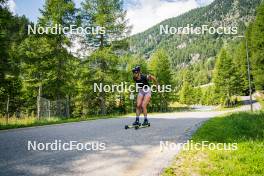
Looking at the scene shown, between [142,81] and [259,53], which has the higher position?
[259,53]

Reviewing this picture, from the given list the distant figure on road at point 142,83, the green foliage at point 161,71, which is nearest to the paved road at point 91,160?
the distant figure on road at point 142,83

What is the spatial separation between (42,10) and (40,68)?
6165 mm

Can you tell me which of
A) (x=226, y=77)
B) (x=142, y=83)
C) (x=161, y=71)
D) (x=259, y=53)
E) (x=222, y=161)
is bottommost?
(x=222, y=161)

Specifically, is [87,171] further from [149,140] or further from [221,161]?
[149,140]

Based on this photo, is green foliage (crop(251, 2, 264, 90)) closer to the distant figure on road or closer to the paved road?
the distant figure on road

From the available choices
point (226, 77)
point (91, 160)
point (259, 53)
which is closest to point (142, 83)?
point (91, 160)

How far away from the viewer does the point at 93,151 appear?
702cm

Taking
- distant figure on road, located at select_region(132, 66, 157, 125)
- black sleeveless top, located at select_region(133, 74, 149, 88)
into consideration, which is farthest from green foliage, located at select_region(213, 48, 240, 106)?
black sleeveless top, located at select_region(133, 74, 149, 88)

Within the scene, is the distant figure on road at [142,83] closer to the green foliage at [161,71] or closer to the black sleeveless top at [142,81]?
the black sleeveless top at [142,81]

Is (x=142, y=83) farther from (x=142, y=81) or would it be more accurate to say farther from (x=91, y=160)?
(x=91, y=160)

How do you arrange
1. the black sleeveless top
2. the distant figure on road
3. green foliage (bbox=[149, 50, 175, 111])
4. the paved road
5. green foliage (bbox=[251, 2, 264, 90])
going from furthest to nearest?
green foliage (bbox=[149, 50, 175, 111]) < green foliage (bbox=[251, 2, 264, 90]) < the black sleeveless top < the distant figure on road < the paved road

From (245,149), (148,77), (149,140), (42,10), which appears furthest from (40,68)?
(245,149)

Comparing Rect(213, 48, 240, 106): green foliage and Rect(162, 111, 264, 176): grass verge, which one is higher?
Rect(213, 48, 240, 106): green foliage

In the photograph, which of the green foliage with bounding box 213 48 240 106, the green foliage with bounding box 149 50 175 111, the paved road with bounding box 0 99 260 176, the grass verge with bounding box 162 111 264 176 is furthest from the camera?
the green foliage with bounding box 213 48 240 106
